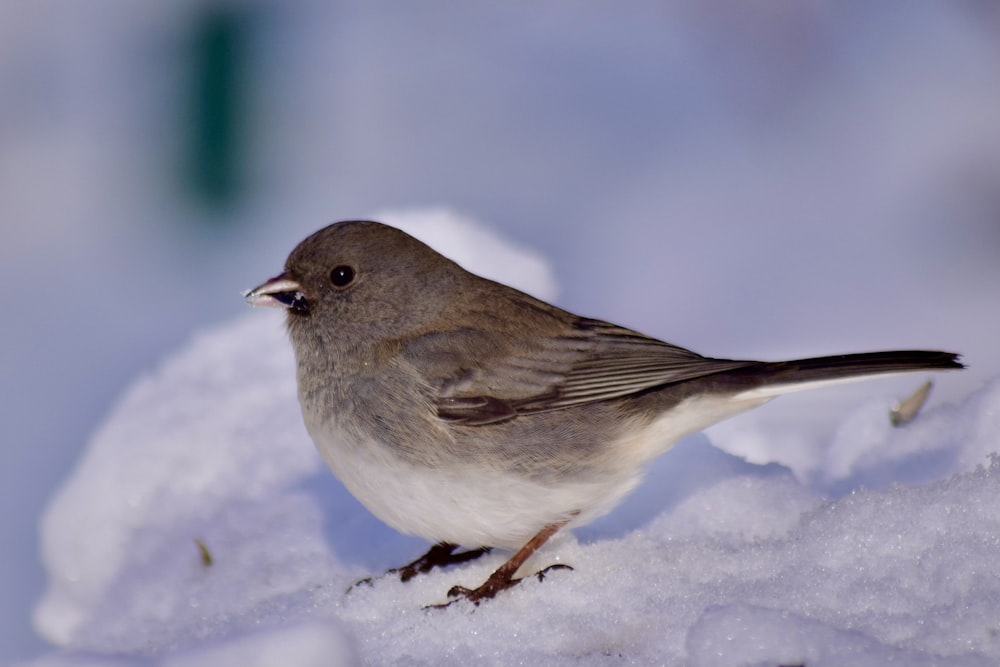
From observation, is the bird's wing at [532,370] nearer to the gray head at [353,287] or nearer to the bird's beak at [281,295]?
the gray head at [353,287]

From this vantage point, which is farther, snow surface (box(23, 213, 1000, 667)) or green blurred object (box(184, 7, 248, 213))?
green blurred object (box(184, 7, 248, 213))

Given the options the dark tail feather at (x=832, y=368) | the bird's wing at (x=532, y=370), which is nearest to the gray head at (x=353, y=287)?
the bird's wing at (x=532, y=370)

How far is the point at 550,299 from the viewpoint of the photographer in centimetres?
462

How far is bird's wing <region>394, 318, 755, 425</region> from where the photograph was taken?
2754mm

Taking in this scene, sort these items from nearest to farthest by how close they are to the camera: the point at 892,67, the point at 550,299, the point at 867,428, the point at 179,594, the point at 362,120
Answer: the point at 179,594 < the point at 867,428 < the point at 550,299 < the point at 892,67 < the point at 362,120

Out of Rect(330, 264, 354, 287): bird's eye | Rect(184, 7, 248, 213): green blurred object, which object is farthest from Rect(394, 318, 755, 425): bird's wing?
Rect(184, 7, 248, 213): green blurred object

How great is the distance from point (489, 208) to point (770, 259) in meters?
1.32

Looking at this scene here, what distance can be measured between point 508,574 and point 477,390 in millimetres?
483

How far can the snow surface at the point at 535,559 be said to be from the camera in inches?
89.1

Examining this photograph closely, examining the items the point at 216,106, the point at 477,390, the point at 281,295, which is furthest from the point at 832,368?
the point at 216,106

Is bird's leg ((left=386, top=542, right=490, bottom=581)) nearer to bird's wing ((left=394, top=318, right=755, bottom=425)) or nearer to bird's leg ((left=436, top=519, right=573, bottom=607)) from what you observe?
bird's leg ((left=436, top=519, right=573, bottom=607))

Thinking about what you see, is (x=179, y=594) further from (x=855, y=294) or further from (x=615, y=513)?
(x=855, y=294)

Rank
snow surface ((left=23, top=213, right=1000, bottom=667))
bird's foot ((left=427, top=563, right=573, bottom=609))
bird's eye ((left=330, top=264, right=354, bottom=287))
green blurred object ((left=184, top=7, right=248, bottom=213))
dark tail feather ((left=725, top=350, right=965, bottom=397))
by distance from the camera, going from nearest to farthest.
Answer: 1. snow surface ((left=23, top=213, right=1000, bottom=667))
2. dark tail feather ((left=725, top=350, right=965, bottom=397))
3. bird's foot ((left=427, top=563, right=573, bottom=609))
4. bird's eye ((left=330, top=264, right=354, bottom=287))
5. green blurred object ((left=184, top=7, right=248, bottom=213))

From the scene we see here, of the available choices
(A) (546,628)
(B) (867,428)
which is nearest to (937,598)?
(A) (546,628)
